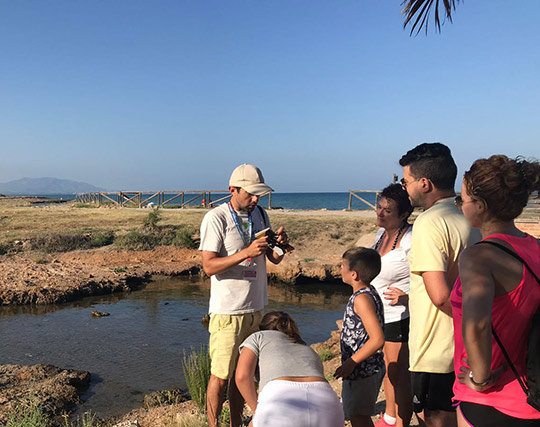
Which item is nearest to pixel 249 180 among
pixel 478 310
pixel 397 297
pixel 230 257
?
pixel 230 257

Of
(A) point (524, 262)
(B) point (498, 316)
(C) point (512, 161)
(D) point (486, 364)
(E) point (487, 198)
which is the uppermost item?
(C) point (512, 161)

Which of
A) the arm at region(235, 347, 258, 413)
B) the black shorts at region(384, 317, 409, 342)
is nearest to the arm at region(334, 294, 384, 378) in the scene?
the black shorts at region(384, 317, 409, 342)

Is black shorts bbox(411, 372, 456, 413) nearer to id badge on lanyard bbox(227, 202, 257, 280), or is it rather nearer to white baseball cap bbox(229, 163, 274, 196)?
id badge on lanyard bbox(227, 202, 257, 280)

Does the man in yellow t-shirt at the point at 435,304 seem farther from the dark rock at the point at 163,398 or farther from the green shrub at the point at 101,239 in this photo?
the green shrub at the point at 101,239

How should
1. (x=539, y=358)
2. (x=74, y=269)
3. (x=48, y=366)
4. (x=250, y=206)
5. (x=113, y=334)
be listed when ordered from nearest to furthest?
(x=539, y=358)
(x=250, y=206)
(x=48, y=366)
(x=113, y=334)
(x=74, y=269)

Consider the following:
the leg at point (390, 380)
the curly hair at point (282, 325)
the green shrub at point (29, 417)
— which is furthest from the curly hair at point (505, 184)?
the green shrub at point (29, 417)

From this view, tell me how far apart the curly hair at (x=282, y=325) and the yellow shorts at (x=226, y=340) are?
0.60 metres

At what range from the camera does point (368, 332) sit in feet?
8.66

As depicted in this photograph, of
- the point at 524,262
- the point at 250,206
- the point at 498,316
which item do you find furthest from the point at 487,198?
the point at 250,206

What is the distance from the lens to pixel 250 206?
130 inches

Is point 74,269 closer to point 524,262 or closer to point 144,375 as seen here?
point 144,375

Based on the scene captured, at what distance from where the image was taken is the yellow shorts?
10.2 feet

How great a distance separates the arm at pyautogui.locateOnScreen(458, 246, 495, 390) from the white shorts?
746mm

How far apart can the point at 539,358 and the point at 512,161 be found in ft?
2.29
